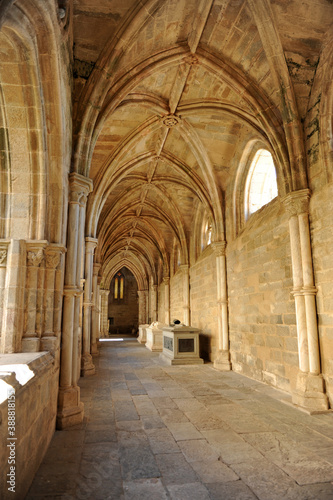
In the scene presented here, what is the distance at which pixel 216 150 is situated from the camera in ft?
28.8

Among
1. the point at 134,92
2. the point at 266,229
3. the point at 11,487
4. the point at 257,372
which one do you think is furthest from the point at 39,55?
the point at 257,372

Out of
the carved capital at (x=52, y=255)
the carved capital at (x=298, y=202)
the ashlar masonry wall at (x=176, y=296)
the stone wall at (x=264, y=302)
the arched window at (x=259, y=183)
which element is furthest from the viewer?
the ashlar masonry wall at (x=176, y=296)

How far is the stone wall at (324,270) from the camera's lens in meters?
4.82

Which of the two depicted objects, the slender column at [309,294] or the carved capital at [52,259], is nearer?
the carved capital at [52,259]

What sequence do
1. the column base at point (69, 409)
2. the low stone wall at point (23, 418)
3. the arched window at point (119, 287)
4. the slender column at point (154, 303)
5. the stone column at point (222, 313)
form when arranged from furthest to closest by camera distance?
1. the arched window at point (119, 287)
2. the slender column at point (154, 303)
3. the stone column at point (222, 313)
4. the column base at point (69, 409)
5. the low stone wall at point (23, 418)

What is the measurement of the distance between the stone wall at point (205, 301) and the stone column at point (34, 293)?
6593mm

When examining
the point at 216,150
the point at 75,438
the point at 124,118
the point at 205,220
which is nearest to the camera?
the point at 75,438

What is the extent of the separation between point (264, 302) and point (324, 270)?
77.2 inches

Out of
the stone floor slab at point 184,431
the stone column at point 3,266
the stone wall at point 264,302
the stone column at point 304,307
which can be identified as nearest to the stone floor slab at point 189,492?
the stone floor slab at point 184,431

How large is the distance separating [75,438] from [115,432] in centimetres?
44

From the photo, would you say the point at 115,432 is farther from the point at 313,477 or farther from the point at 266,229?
the point at 266,229

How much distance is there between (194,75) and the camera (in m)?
6.77

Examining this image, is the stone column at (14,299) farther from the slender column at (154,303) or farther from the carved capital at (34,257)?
the slender column at (154,303)

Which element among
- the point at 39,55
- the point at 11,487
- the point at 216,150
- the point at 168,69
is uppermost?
the point at 168,69
